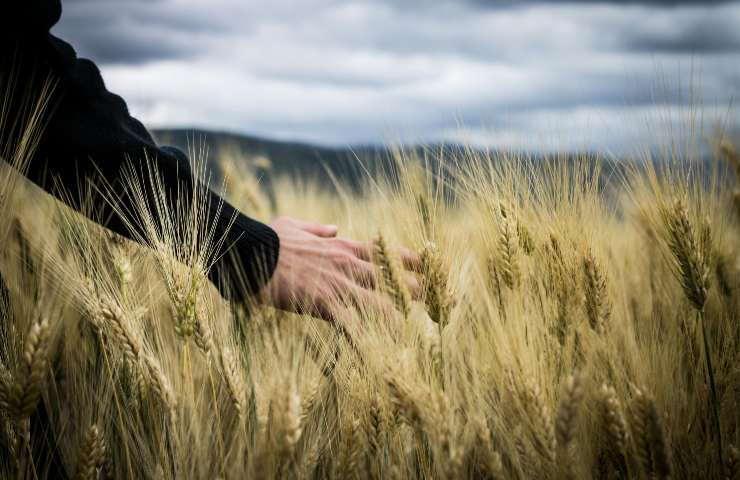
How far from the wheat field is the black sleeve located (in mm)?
89

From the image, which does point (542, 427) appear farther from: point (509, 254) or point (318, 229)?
point (318, 229)

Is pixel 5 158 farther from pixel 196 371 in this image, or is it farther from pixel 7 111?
pixel 196 371

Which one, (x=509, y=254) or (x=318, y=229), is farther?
(x=318, y=229)

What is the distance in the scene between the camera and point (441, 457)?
838 mm

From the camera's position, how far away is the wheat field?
2.99ft

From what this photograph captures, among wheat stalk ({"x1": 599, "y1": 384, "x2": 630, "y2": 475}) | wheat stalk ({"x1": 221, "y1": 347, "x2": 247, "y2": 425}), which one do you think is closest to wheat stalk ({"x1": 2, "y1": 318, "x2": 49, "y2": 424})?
wheat stalk ({"x1": 221, "y1": 347, "x2": 247, "y2": 425})

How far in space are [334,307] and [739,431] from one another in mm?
883

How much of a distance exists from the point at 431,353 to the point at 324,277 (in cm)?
33

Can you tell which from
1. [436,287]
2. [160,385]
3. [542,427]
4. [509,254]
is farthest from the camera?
[509,254]

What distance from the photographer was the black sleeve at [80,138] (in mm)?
1284

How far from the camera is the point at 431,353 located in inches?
46.6

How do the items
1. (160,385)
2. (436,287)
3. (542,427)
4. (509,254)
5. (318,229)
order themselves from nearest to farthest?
(542,427) < (160,385) < (436,287) < (509,254) < (318,229)

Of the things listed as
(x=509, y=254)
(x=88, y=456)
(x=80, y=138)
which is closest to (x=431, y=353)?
(x=509, y=254)

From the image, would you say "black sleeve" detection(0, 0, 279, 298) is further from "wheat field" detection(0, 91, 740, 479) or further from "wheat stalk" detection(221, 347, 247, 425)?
"wheat stalk" detection(221, 347, 247, 425)
